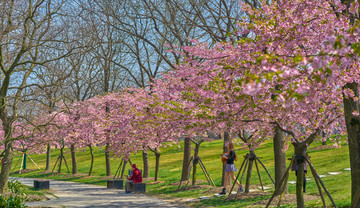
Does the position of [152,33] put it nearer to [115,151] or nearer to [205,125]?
[115,151]

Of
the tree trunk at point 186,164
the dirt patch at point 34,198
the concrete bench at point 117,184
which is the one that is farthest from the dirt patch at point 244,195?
the concrete bench at point 117,184

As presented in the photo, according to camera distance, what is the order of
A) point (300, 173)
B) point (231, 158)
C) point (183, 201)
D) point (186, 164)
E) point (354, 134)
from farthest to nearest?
1. point (186, 164)
2. point (231, 158)
3. point (183, 201)
4. point (300, 173)
5. point (354, 134)

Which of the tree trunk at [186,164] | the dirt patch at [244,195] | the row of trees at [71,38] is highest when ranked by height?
the row of trees at [71,38]

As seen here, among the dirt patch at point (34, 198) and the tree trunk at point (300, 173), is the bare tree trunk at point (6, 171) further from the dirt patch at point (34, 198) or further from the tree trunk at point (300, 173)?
the tree trunk at point (300, 173)

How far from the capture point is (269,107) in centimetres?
1012

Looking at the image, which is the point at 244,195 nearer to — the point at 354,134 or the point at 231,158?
the point at 231,158

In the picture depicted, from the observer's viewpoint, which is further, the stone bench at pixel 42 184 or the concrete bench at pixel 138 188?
the stone bench at pixel 42 184

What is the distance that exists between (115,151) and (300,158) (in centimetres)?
1373

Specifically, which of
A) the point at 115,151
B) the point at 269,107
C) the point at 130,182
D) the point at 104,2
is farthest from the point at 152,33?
the point at 269,107

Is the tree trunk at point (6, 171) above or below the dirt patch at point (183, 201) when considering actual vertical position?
above

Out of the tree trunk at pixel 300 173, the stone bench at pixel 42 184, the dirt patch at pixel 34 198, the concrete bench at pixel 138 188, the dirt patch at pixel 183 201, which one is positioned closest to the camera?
the tree trunk at pixel 300 173

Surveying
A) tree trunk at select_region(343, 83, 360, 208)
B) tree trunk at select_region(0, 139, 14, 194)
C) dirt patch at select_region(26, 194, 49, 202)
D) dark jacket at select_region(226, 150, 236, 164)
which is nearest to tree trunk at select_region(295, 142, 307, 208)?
tree trunk at select_region(343, 83, 360, 208)

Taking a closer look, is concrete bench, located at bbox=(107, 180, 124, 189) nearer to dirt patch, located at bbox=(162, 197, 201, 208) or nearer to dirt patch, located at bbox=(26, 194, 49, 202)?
dirt patch, located at bbox=(26, 194, 49, 202)

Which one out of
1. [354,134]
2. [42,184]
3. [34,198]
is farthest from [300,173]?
[42,184]
